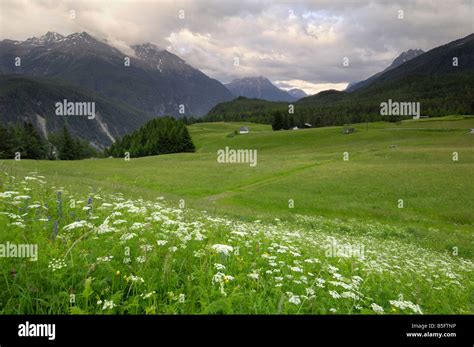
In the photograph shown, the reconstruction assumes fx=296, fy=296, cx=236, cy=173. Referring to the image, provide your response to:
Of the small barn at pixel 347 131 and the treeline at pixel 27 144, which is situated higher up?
the small barn at pixel 347 131

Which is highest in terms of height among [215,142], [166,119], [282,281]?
[166,119]

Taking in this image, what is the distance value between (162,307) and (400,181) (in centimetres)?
4131

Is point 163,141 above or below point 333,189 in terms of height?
above

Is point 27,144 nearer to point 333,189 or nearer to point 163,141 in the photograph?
point 163,141

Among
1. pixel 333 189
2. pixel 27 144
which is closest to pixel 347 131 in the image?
pixel 333 189

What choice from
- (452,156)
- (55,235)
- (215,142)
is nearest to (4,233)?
(55,235)

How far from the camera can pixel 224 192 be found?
40.1 m

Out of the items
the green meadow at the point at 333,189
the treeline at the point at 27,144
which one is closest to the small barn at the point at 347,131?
the green meadow at the point at 333,189

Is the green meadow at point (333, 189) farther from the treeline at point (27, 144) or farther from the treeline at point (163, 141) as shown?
the treeline at point (27, 144)

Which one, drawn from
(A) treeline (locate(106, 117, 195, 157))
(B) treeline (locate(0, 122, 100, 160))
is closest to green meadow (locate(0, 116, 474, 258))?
(A) treeline (locate(106, 117, 195, 157))

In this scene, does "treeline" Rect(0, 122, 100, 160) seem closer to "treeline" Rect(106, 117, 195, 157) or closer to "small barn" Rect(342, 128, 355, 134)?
"treeline" Rect(106, 117, 195, 157)

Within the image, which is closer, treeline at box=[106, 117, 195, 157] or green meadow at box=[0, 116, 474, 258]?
green meadow at box=[0, 116, 474, 258]

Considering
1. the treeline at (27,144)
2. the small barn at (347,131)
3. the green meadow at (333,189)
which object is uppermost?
the small barn at (347,131)
